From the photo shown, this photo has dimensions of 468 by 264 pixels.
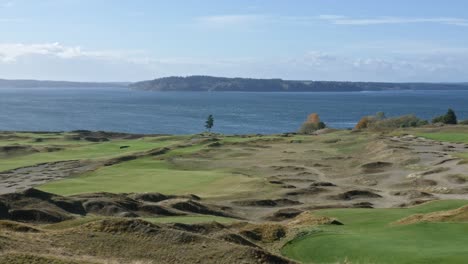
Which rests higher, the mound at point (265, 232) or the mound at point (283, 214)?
the mound at point (265, 232)

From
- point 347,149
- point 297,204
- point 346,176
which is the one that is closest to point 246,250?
point 297,204

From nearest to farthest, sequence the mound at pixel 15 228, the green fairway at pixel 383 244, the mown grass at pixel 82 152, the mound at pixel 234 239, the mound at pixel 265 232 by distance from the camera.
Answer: the green fairway at pixel 383 244, the mound at pixel 15 228, the mound at pixel 234 239, the mound at pixel 265 232, the mown grass at pixel 82 152

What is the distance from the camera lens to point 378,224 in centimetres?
2733

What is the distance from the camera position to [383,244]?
21.0 meters

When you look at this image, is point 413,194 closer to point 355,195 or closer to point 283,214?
point 355,195

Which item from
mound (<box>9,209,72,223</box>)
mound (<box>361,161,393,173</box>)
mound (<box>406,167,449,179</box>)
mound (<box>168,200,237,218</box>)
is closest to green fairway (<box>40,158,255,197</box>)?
mound (<box>168,200,237,218</box>)

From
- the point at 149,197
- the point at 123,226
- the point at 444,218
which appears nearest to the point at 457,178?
the point at 149,197

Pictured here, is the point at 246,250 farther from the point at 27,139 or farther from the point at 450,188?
the point at 27,139

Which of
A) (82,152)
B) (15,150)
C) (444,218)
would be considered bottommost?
(82,152)

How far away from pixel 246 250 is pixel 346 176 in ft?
138

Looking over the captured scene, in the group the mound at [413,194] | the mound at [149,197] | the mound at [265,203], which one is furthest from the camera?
the mound at [413,194]

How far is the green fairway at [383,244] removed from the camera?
18.9 meters

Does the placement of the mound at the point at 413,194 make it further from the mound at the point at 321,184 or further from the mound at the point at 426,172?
the mound at the point at 426,172

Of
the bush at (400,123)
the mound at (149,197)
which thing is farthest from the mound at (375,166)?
the bush at (400,123)
